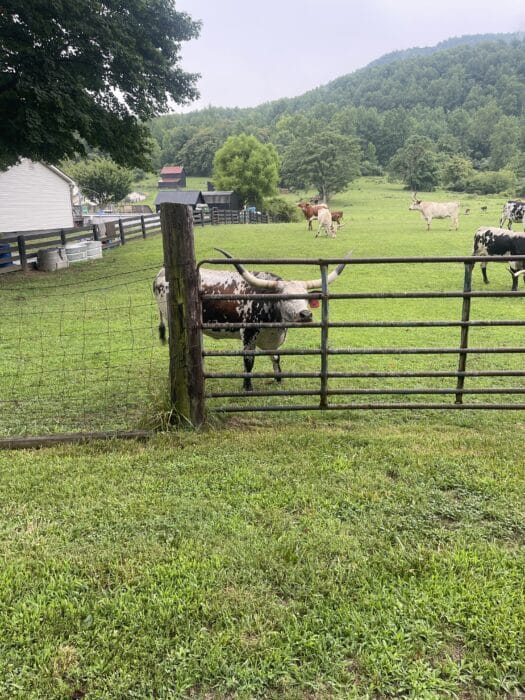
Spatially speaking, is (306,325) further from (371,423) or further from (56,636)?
(56,636)

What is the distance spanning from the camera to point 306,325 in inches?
184

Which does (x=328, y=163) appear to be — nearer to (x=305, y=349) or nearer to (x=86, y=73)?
(x=86, y=73)

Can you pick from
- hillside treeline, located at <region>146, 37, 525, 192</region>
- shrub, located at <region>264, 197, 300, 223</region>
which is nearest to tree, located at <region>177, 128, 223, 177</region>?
hillside treeline, located at <region>146, 37, 525, 192</region>

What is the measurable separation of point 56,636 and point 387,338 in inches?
273

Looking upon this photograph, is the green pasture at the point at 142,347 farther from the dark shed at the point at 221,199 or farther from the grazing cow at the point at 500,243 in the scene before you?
the dark shed at the point at 221,199

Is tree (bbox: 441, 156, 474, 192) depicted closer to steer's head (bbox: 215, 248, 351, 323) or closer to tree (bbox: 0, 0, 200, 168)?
tree (bbox: 0, 0, 200, 168)

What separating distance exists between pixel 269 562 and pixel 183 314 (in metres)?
2.26

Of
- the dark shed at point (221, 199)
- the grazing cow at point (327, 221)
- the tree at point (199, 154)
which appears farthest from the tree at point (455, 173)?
the tree at point (199, 154)

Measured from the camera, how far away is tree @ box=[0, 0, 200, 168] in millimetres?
13344

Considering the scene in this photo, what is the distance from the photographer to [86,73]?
15031 mm

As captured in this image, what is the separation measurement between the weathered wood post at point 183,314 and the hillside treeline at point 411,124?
63.9 m

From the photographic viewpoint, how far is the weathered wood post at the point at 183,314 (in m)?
4.28

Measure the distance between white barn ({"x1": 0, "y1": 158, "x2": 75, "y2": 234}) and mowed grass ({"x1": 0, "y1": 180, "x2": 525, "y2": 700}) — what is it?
23.7 meters

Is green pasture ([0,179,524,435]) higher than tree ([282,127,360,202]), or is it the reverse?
tree ([282,127,360,202])
